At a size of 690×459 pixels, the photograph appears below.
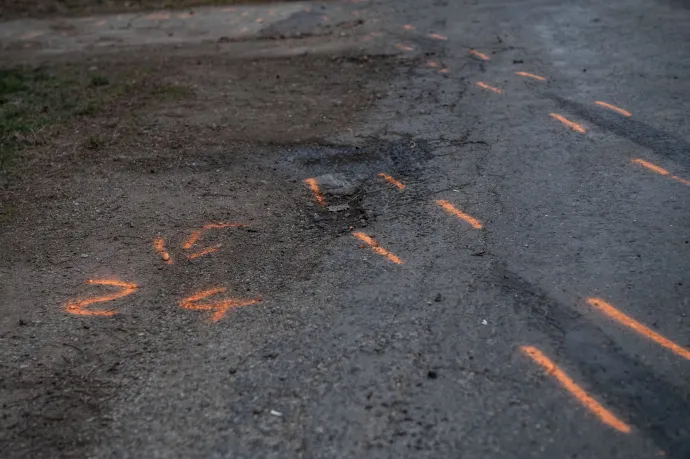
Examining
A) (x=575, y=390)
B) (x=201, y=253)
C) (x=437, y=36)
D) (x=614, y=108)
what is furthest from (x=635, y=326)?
(x=437, y=36)

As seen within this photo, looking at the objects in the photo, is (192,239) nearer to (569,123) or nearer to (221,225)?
(221,225)

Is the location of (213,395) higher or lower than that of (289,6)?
lower

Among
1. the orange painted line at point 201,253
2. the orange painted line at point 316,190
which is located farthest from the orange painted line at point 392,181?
the orange painted line at point 201,253

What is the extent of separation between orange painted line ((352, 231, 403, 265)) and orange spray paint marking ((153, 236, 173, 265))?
1.18m

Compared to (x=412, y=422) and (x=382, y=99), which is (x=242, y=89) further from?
(x=412, y=422)

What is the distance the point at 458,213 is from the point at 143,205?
225cm

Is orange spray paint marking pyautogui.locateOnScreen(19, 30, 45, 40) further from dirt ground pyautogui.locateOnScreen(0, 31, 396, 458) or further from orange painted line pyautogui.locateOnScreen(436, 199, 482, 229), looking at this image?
orange painted line pyautogui.locateOnScreen(436, 199, 482, 229)

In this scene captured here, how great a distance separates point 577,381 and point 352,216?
1.99 m

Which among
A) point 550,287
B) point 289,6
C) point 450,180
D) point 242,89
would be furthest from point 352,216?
point 289,6

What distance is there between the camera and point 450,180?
16.1 feet

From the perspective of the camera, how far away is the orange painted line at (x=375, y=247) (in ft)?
13.3

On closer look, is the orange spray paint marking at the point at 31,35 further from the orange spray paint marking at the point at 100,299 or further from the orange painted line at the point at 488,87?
the orange spray paint marking at the point at 100,299

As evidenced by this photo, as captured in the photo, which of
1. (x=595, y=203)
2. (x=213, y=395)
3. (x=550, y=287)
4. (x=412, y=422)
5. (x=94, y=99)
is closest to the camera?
(x=412, y=422)

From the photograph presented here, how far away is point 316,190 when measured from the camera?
4.94 metres
